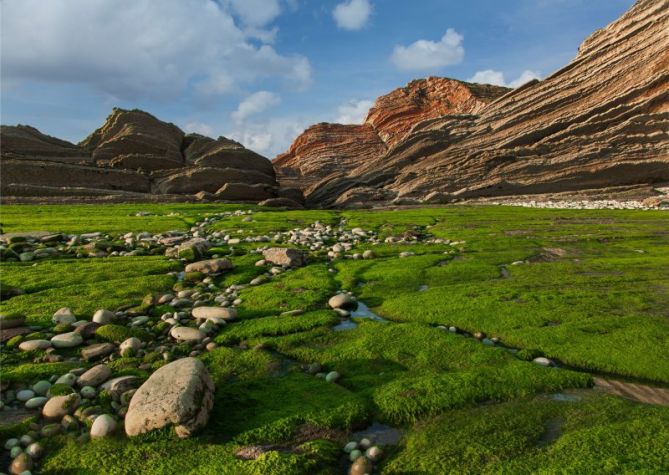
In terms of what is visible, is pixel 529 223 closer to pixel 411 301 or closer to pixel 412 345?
pixel 411 301

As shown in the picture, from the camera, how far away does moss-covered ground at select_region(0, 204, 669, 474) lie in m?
5.04

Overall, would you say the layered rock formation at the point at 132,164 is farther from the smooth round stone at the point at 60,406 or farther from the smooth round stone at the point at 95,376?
the smooth round stone at the point at 60,406

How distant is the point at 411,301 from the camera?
1081 centimetres

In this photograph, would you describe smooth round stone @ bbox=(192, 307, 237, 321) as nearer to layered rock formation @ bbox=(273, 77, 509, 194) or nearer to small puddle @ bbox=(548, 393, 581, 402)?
small puddle @ bbox=(548, 393, 581, 402)

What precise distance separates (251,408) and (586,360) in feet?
18.5

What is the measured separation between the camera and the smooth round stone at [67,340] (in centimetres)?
812

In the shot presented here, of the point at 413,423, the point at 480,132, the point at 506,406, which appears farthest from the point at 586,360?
the point at 480,132

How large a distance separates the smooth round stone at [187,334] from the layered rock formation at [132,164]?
4700cm

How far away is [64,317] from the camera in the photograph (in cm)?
930

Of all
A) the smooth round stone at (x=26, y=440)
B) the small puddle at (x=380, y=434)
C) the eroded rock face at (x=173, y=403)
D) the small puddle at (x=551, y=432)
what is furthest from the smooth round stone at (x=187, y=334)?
the small puddle at (x=551, y=432)

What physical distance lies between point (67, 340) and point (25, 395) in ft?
6.47

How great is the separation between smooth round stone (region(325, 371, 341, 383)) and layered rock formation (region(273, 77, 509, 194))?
9793cm

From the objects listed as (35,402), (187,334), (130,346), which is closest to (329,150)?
(187,334)

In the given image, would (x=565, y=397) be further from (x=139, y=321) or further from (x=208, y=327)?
(x=139, y=321)
